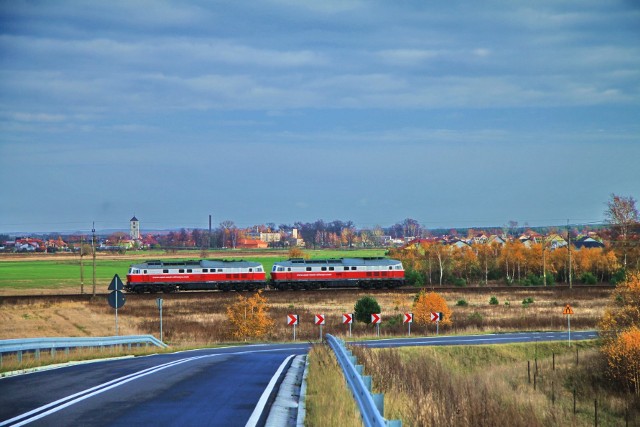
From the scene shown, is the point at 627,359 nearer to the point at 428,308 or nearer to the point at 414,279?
the point at 428,308

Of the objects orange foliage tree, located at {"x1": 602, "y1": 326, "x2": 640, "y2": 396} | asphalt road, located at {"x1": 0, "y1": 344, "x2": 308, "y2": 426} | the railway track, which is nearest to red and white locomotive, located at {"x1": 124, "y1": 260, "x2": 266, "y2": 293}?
the railway track

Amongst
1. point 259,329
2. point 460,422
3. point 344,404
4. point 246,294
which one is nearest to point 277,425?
point 344,404

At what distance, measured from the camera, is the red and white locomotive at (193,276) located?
80812 mm

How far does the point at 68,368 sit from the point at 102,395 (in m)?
6.29

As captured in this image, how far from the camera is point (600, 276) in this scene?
119125mm

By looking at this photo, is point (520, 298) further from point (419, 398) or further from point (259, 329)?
point (419, 398)

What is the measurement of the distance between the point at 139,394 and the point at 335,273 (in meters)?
71.8

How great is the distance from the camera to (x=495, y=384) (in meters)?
27.2

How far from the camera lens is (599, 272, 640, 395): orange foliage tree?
112 ft

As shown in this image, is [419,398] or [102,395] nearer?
[419,398]

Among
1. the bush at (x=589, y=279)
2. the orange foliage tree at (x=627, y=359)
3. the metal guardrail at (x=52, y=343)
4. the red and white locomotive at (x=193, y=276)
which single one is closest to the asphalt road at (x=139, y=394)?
the metal guardrail at (x=52, y=343)

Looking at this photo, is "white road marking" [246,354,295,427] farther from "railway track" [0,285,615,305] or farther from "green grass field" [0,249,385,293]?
"green grass field" [0,249,385,293]

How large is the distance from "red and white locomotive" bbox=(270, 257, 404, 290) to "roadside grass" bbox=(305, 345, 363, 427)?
6487 centimetres

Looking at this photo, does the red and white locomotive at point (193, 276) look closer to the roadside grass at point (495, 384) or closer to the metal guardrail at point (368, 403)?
the roadside grass at point (495, 384)
